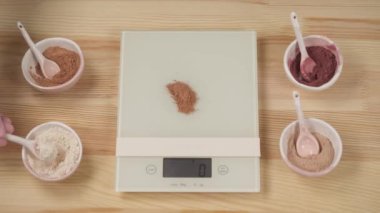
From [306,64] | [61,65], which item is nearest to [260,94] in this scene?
[306,64]

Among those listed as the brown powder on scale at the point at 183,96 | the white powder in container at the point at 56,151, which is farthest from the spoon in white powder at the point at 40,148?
the brown powder on scale at the point at 183,96

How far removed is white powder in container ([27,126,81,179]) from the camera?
77 centimetres

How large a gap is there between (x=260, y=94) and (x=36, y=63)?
42 centimetres

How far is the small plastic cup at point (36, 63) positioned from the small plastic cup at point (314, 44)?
0.37 meters

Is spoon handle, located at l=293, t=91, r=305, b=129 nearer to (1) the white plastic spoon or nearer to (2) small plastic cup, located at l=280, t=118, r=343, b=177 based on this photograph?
(2) small plastic cup, located at l=280, t=118, r=343, b=177

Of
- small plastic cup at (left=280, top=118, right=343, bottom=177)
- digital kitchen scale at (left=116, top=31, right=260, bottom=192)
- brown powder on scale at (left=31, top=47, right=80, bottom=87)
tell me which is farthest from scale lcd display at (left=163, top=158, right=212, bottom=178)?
brown powder on scale at (left=31, top=47, right=80, bottom=87)

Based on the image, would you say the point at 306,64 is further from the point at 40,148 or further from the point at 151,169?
the point at 40,148

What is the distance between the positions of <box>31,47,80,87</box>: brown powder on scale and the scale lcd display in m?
0.24

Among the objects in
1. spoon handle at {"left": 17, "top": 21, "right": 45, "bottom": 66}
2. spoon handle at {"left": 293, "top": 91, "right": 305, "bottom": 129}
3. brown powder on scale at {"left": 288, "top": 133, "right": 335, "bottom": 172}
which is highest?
spoon handle at {"left": 17, "top": 21, "right": 45, "bottom": 66}

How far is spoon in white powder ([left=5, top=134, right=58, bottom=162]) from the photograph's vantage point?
2.48 ft

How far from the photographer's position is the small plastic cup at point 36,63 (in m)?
0.81

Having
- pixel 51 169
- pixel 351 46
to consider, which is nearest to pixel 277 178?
pixel 351 46

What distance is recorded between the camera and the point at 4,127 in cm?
76

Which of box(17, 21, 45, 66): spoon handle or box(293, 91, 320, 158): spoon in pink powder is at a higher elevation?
box(17, 21, 45, 66): spoon handle
